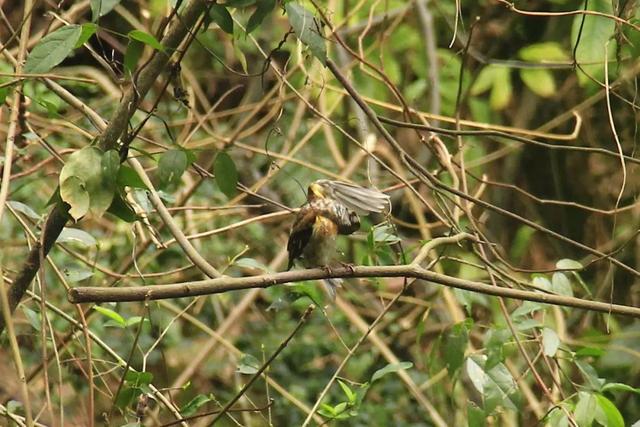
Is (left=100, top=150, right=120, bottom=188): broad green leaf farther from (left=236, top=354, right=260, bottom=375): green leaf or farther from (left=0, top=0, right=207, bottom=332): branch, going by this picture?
(left=236, top=354, right=260, bottom=375): green leaf

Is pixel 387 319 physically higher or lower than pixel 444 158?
lower

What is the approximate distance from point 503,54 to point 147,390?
313 cm

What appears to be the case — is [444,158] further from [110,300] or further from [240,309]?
[240,309]

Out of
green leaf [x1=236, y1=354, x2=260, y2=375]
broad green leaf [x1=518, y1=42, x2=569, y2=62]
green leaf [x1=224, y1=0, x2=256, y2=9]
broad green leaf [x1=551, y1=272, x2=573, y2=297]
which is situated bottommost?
green leaf [x1=236, y1=354, x2=260, y2=375]

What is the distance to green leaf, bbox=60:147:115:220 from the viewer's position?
1.39 m

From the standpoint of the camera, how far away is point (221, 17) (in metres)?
1.44

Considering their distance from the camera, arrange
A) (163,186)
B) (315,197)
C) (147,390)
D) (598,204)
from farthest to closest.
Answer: (598,204), (315,197), (147,390), (163,186)

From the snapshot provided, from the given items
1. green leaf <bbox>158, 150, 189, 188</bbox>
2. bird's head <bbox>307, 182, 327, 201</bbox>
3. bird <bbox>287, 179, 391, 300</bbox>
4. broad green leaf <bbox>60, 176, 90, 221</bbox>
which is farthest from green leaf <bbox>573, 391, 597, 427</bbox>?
broad green leaf <bbox>60, 176, 90, 221</bbox>

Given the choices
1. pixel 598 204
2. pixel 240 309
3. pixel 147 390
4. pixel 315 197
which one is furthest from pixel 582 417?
pixel 598 204

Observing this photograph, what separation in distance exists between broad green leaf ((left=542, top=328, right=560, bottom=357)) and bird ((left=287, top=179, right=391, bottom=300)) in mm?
378

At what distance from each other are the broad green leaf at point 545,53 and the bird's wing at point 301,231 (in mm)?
2210

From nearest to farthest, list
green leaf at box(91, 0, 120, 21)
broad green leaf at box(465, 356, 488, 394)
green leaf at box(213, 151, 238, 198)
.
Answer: green leaf at box(91, 0, 120, 21) → green leaf at box(213, 151, 238, 198) → broad green leaf at box(465, 356, 488, 394)

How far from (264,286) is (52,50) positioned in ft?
A: 1.31

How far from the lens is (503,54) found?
4.55 meters
